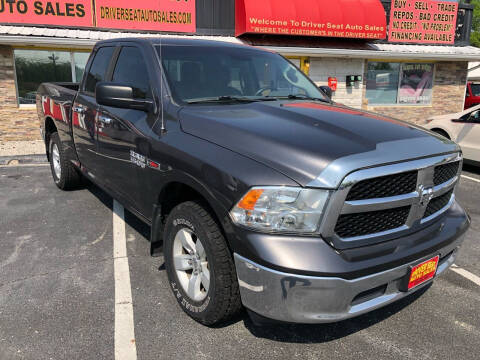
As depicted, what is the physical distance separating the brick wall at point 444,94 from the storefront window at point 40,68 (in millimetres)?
10878

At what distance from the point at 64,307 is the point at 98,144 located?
1.60 m

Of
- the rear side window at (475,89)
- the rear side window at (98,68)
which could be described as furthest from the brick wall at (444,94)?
the rear side window at (98,68)

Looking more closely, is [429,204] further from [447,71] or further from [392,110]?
[447,71]

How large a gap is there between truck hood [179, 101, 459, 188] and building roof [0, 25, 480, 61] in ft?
20.4

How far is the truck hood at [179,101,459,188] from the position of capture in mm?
2117

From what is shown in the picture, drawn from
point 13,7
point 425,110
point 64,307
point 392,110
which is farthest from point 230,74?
point 425,110

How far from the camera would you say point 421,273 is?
243 centimetres

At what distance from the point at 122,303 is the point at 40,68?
9582 millimetres

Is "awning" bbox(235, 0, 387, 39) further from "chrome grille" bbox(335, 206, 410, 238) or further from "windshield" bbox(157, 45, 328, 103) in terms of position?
"chrome grille" bbox(335, 206, 410, 238)

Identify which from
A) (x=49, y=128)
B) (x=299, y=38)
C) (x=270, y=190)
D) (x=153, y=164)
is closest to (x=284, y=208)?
(x=270, y=190)

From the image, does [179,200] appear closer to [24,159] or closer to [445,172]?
[445,172]

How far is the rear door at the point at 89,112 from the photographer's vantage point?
13.5ft


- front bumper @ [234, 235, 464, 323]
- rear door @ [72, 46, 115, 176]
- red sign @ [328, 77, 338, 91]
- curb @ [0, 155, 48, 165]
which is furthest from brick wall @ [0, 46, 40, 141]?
front bumper @ [234, 235, 464, 323]

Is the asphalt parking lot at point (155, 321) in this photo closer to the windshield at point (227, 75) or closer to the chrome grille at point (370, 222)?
the chrome grille at point (370, 222)
